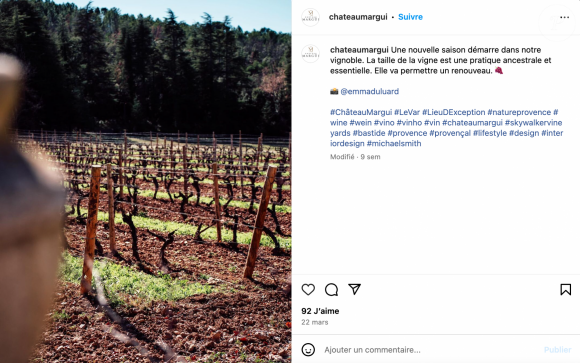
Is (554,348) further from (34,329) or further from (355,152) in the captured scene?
(34,329)

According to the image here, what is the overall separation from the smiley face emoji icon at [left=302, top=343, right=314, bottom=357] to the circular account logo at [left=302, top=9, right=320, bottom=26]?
5.74 ft

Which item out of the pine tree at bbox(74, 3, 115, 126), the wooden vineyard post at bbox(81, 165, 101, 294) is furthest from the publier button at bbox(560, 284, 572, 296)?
the pine tree at bbox(74, 3, 115, 126)

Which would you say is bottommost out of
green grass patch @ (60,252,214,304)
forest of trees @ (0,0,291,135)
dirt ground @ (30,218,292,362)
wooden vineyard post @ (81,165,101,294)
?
dirt ground @ (30,218,292,362)

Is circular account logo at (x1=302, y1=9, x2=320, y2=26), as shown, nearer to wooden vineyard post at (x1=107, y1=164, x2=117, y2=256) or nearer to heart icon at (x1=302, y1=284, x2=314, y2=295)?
heart icon at (x1=302, y1=284, x2=314, y2=295)

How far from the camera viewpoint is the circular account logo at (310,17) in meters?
2.63

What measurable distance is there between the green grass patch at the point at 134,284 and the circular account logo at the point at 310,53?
13.2 ft

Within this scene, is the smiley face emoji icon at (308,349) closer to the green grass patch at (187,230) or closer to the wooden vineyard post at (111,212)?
the wooden vineyard post at (111,212)

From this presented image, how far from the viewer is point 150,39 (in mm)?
55812

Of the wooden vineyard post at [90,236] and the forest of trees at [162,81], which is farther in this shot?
the forest of trees at [162,81]

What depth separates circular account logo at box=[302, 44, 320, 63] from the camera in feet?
8.65

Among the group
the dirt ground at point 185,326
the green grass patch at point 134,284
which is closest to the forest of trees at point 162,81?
the green grass patch at point 134,284

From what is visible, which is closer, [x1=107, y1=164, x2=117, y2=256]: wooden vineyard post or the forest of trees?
[x1=107, y1=164, x2=117, y2=256]: wooden vineyard post

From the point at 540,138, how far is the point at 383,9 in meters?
1.07

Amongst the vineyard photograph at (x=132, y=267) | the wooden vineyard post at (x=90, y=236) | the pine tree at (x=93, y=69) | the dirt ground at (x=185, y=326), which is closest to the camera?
the vineyard photograph at (x=132, y=267)
